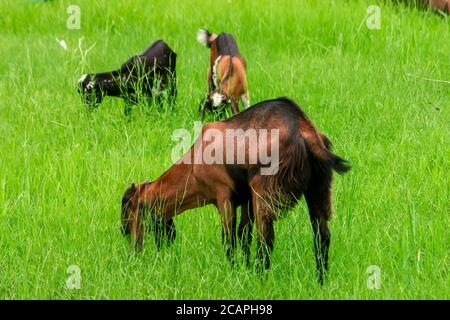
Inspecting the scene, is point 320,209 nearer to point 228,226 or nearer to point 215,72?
point 228,226

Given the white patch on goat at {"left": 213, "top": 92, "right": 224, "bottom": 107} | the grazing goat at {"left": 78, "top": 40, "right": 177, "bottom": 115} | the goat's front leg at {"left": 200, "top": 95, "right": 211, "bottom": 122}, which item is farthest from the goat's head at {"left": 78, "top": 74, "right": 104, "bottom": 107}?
the white patch on goat at {"left": 213, "top": 92, "right": 224, "bottom": 107}

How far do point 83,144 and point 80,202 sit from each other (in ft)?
3.75

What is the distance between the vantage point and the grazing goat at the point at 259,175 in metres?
4.50

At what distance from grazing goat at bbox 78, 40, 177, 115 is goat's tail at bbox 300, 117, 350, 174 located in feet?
11.1

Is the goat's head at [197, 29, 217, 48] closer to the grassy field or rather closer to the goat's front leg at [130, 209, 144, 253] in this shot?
the grassy field

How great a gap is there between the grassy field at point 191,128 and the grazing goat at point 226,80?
0.35 m

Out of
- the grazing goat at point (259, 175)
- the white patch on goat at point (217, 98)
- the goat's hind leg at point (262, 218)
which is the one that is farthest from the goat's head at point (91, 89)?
the goat's hind leg at point (262, 218)

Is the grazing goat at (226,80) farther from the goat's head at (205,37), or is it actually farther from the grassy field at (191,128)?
the grassy field at (191,128)

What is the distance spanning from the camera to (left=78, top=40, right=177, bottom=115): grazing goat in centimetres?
786

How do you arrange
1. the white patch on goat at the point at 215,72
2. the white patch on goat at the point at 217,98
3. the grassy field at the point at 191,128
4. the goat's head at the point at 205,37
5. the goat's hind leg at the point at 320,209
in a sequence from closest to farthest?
the goat's hind leg at the point at 320,209, the grassy field at the point at 191,128, the white patch on goat at the point at 217,98, the white patch on goat at the point at 215,72, the goat's head at the point at 205,37

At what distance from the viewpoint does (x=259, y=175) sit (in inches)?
179

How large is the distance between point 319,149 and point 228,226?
2.24 feet

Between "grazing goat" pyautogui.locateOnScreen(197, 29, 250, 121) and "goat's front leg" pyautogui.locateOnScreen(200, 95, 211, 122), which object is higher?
"grazing goat" pyautogui.locateOnScreen(197, 29, 250, 121)

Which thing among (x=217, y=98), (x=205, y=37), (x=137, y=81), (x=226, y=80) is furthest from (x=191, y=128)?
(x=205, y=37)
